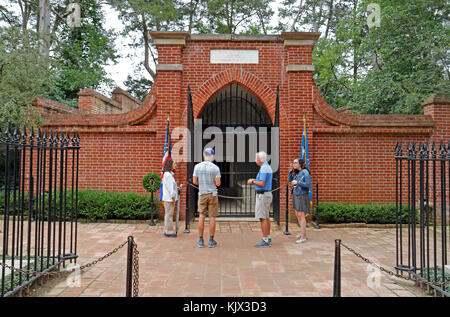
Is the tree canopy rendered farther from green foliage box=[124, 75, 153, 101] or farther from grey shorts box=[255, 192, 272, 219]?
grey shorts box=[255, 192, 272, 219]

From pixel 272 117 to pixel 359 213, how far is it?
3.26 metres

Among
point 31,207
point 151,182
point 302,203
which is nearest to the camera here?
point 31,207

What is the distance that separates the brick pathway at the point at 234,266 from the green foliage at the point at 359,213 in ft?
2.06

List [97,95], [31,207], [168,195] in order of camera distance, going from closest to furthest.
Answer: [31,207] < [168,195] < [97,95]

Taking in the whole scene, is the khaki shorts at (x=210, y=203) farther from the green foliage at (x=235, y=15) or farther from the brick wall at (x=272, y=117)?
the green foliage at (x=235, y=15)

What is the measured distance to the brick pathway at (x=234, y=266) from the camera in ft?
14.1

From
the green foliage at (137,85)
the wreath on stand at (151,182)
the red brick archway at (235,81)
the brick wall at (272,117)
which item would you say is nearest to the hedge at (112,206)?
the wreath on stand at (151,182)

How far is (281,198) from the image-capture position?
Answer: 8930 millimetres

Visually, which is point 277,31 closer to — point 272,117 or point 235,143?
point 235,143

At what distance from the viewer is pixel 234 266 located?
5.25 meters

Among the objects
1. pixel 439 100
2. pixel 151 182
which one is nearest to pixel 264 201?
pixel 151 182

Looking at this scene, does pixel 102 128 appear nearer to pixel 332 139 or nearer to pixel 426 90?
pixel 332 139

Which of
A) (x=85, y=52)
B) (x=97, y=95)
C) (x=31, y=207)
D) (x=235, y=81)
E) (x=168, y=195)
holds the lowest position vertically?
(x=168, y=195)

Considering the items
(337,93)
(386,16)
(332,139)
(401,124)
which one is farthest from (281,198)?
(337,93)
